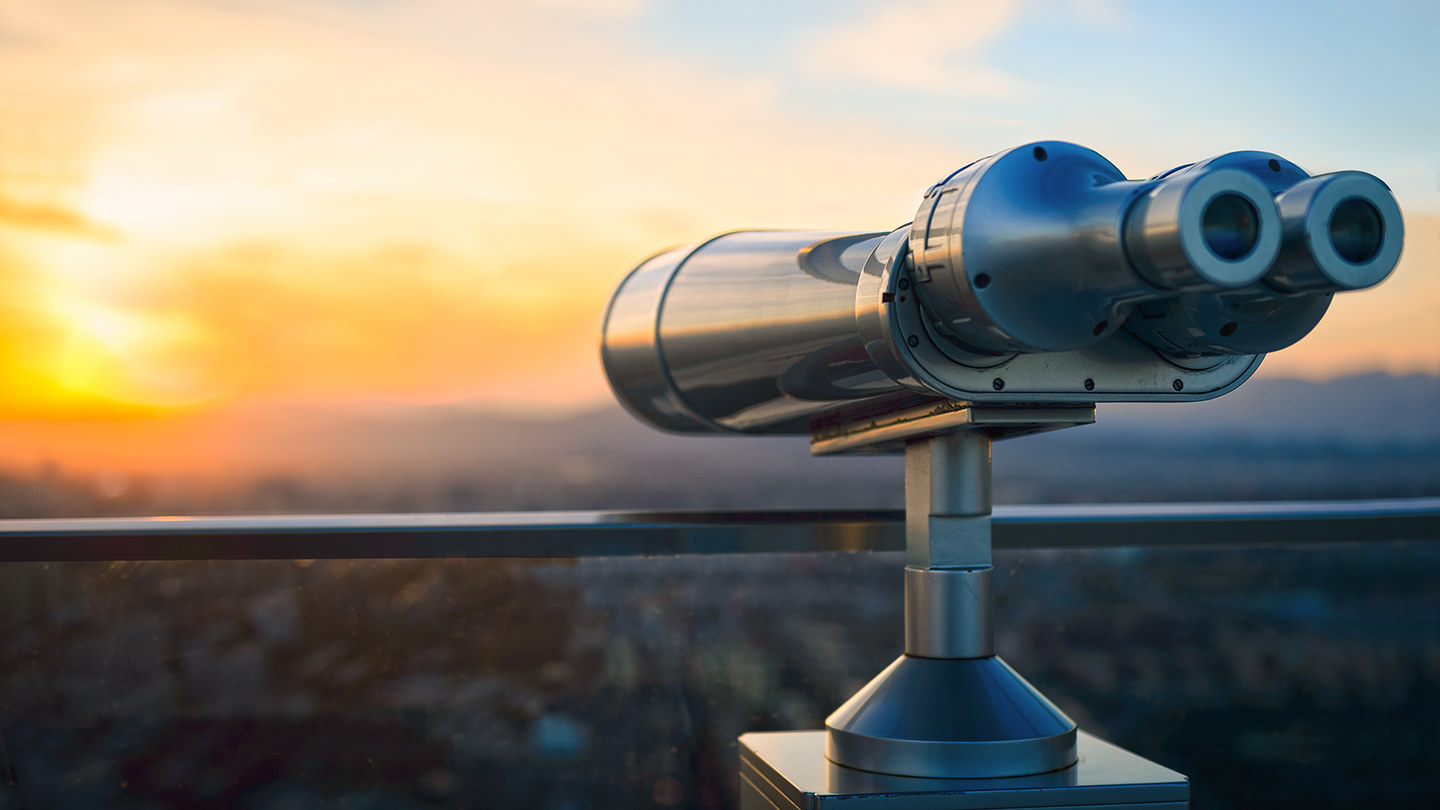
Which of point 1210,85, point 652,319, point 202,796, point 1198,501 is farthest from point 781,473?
point 1210,85

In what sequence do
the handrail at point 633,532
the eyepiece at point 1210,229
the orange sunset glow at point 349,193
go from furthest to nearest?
the orange sunset glow at point 349,193
the handrail at point 633,532
the eyepiece at point 1210,229

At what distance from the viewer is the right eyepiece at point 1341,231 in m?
0.41

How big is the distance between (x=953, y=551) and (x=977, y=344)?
18 cm

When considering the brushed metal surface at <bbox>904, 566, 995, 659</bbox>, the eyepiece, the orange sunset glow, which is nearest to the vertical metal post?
the brushed metal surface at <bbox>904, 566, 995, 659</bbox>

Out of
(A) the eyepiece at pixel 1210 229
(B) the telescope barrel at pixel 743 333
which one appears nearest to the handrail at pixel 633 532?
(B) the telescope barrel at pixel 743 333

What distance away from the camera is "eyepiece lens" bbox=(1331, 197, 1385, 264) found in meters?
0.42

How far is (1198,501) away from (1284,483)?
0.31 ft

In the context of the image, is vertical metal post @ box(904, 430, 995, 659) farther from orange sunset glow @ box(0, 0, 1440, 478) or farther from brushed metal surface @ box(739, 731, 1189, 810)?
orange sunset glow @ box(0, 0, 1440, 478)

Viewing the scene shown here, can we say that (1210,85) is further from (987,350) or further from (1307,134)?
(987,350)

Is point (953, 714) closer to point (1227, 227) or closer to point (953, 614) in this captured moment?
point (953, 614)

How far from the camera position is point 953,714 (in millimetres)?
604

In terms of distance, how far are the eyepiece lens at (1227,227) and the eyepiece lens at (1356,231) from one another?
1.3 inches

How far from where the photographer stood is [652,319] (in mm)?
809

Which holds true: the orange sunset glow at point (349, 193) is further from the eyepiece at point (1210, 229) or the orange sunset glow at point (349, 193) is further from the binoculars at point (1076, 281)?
the eyepiece at point (1210, 229)
